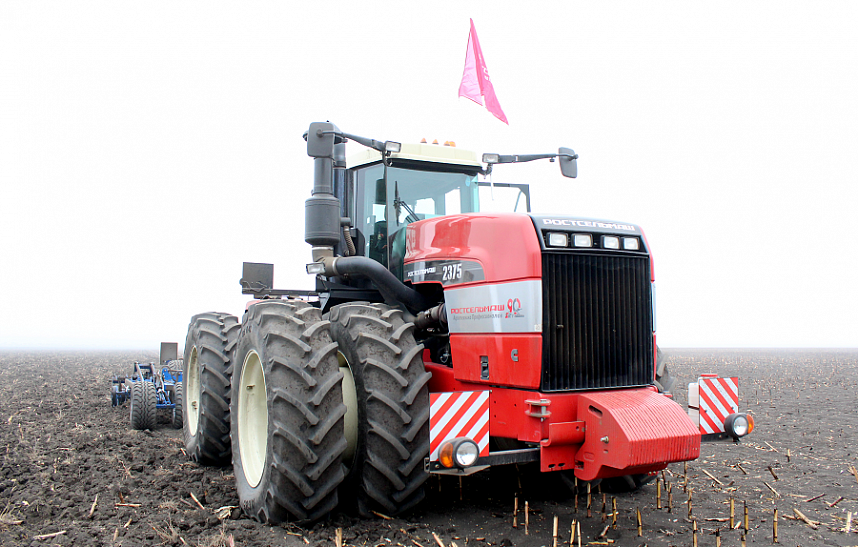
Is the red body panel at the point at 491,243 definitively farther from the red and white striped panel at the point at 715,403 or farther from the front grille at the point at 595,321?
the red and white striped panel at the point at 715,403

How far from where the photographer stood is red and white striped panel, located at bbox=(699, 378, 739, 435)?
537 cm

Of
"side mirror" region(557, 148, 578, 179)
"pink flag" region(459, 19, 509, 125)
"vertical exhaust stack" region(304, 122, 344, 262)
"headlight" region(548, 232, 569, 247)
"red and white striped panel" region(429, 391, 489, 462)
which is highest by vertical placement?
"pink flag" region(459, 19, 509, 125)

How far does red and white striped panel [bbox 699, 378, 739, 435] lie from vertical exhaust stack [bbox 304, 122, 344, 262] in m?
3.64

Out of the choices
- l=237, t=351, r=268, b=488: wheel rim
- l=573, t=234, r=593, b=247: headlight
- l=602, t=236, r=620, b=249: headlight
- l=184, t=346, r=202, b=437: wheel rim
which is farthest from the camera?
l=184, t=346, r=202, b=437: wheel rim

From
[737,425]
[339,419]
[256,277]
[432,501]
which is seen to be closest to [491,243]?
[339,419]

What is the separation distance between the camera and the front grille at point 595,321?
190 inches

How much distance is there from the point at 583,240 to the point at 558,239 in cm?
25

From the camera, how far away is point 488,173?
7.06 metres

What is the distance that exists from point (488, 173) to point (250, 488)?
4029 mm

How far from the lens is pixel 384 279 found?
6.04 m

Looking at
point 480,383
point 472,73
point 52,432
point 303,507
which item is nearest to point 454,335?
point 480,383

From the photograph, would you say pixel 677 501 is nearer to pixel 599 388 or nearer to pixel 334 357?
pixel 599 388

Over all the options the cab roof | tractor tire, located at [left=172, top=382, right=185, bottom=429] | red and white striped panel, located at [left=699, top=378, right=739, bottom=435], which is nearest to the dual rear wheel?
the cab roof

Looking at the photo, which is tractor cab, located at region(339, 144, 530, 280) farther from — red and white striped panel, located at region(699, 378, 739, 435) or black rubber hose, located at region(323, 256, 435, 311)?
red and white striped panel, located at region(699, 378, 739, 435)
